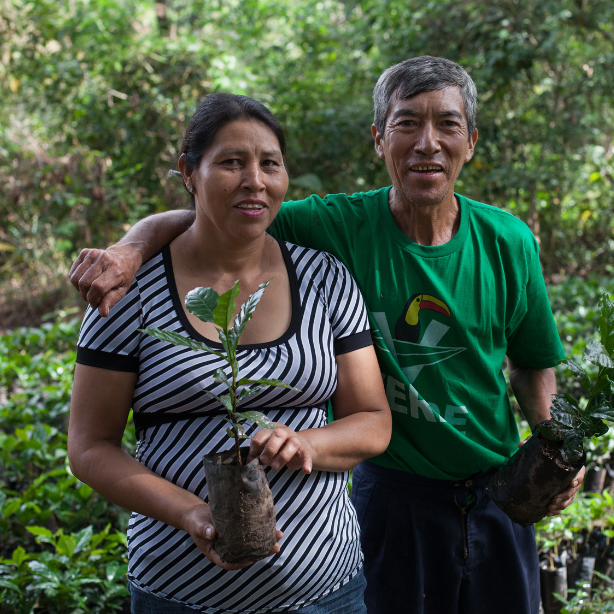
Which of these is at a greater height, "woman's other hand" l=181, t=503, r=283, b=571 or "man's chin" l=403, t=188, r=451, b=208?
"man's chin" l=403, t=188, r=451, b=208

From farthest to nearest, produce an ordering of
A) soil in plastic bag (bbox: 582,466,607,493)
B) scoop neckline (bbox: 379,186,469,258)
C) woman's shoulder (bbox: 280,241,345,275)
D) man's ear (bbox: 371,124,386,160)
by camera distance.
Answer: soil in plastic bag (bbox: 582,466,607,493), man's ear (bbox: 371,124,386,160), scoop neckline (bbox: 379,186,469,258), woman's shoulder (bbox: 280,241,345,275)

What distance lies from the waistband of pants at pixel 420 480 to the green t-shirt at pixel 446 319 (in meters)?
0.03

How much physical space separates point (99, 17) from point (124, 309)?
19.5ft

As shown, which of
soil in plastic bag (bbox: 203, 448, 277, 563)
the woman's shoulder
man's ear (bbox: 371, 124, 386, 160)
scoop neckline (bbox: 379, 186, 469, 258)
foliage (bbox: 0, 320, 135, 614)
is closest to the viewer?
soil in plastic bag (bbox: 203, 448, 277, 563)

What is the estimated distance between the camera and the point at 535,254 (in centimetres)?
191

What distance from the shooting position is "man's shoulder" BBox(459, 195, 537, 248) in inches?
74.3

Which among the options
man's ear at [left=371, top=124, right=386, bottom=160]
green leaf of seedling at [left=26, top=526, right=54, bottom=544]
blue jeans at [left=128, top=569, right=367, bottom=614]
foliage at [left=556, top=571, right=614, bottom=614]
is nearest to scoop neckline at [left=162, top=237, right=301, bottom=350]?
man's ear at [left=371, top=124, right=386, bottom=160]

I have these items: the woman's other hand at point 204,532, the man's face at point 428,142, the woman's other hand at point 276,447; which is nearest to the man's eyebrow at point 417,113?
the man's face at point 428,142

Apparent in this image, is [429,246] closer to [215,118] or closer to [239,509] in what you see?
[215,118]

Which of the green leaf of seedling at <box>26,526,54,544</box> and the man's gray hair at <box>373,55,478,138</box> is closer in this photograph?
the man's gray hair at <box>373,55,478,138</box>

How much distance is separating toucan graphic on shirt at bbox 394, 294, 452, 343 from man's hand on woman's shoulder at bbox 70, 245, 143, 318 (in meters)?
0.76

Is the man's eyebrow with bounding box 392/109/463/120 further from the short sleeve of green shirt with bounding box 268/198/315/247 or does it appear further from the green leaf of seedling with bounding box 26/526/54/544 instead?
the green leaf of seedling with bounding box 26/526/54/544

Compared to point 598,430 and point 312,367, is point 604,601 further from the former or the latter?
Result: point 312,367

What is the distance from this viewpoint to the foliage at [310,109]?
20.1 feet
